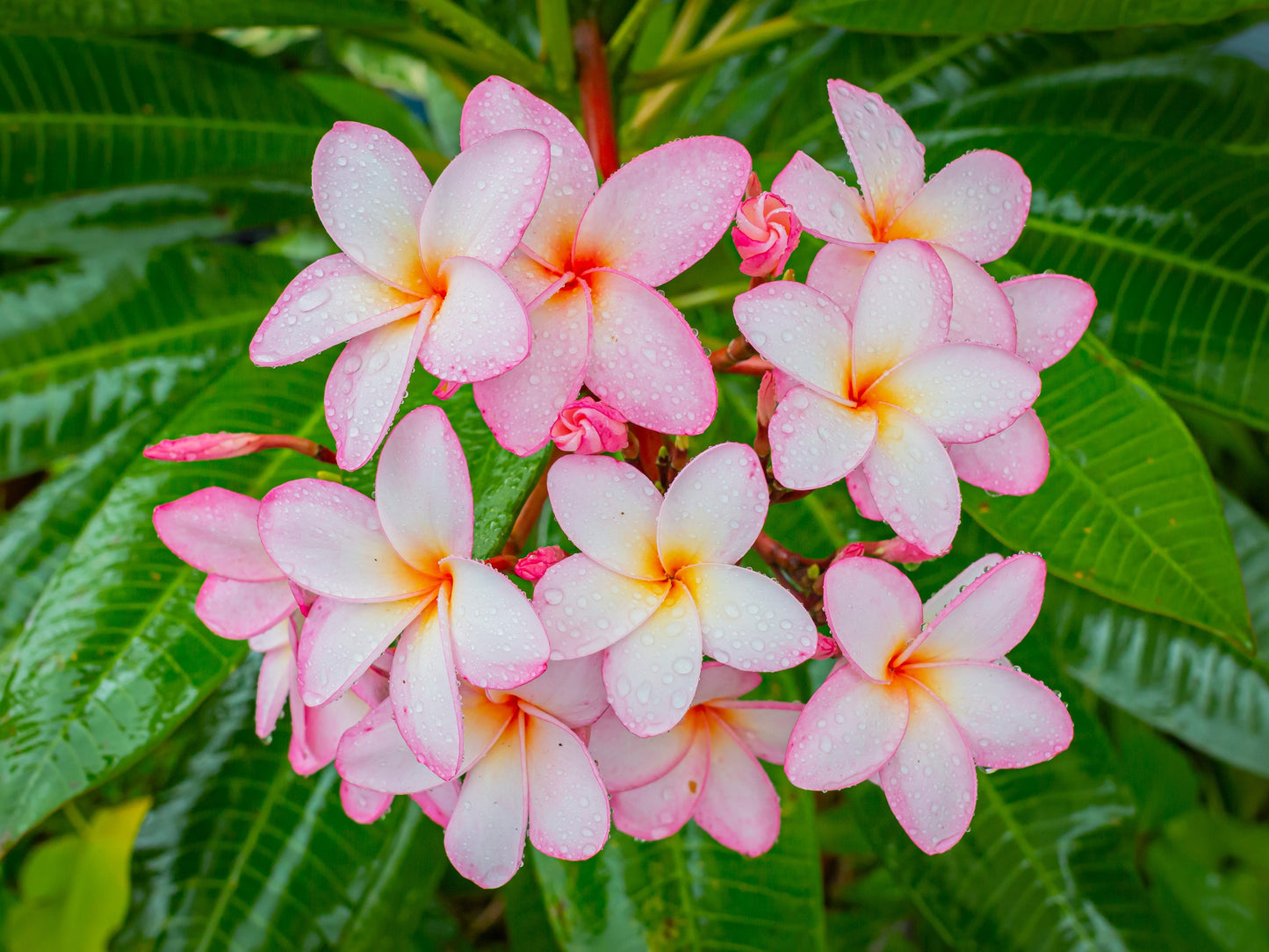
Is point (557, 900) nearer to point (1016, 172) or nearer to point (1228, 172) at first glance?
point (1016, 172)

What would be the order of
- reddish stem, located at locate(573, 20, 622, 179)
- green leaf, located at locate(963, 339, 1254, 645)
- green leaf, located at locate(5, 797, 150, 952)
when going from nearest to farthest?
green leaf, located at locate(963, 339, 1254, 645) < reddish stem, located at locate(573, 20, 622, 179) < green leaf, located at locate(5, 797, 150, 952)

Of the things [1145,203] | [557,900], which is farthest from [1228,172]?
[557,900]

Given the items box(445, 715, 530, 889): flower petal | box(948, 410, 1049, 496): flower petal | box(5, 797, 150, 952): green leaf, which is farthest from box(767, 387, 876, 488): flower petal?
box(5, 797, 150, 952): green leaf

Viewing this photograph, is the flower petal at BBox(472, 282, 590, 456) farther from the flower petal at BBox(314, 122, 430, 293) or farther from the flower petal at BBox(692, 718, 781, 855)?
the flower petal at BBox(692, 718, 781, 855)

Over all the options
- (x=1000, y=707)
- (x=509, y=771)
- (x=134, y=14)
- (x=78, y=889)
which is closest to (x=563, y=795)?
(x=509, y=771)

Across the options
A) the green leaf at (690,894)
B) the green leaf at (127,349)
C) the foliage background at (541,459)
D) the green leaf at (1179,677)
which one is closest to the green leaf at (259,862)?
the foliage background at (541,459)
